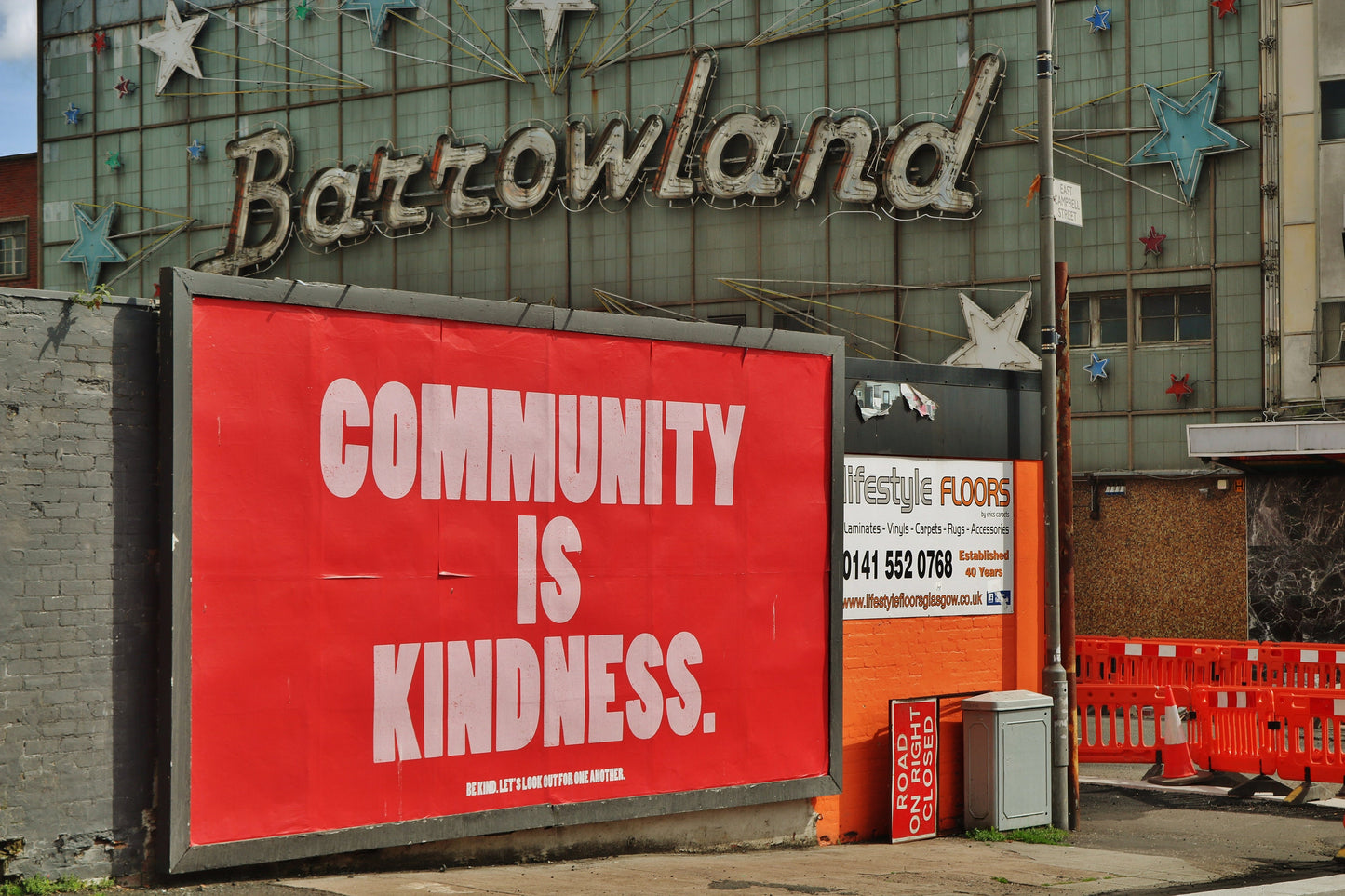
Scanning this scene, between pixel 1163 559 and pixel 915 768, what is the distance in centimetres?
1738

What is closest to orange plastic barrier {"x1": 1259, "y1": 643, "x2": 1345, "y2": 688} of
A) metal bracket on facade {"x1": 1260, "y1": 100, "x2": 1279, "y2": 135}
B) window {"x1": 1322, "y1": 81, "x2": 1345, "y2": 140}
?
window {"x1": 1322, "y1": 81, "x2": 1345, "y2": 140}

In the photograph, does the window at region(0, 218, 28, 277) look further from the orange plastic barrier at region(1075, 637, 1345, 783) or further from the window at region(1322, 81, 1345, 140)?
the window at region(1322, 81, 1345, 140)

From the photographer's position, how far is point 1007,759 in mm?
14672

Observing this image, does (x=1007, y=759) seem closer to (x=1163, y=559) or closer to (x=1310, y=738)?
(x=1310, y=738)

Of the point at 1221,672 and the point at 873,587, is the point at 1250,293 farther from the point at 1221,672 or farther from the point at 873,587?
the point at 873,587

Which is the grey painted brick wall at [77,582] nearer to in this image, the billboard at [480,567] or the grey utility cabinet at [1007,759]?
the billboard at [480,567]

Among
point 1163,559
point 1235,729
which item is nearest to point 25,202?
point 1163,559

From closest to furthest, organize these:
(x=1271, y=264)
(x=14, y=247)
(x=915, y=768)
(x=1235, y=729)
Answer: (x=915, y=768)
(x=1235, y=729)
(x=1271, y=264)
(x=14, y=247)

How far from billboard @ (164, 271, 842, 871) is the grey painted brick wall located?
0.98ft

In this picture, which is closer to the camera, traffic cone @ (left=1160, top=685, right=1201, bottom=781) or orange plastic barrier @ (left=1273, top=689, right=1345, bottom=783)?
orange plastic barrier @ (left=1273, top=689, right=1345, bottom=783)

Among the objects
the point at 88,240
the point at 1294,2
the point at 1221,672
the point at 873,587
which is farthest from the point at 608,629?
the point at 88,240

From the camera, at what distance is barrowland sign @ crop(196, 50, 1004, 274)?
32.2m

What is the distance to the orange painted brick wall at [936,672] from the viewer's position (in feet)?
46.8

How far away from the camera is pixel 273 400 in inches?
408
